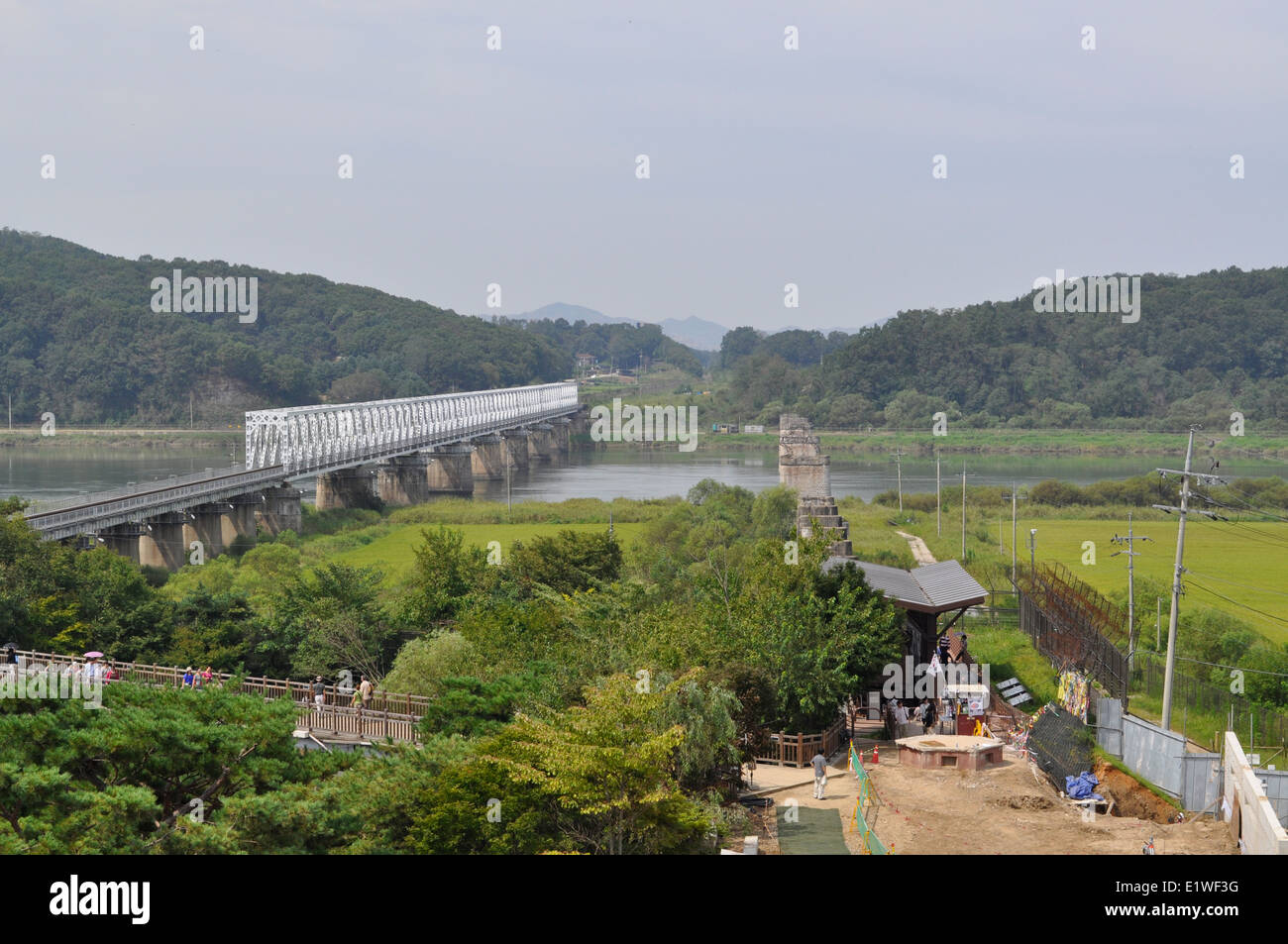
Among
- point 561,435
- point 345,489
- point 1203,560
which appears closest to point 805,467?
point 1203,560

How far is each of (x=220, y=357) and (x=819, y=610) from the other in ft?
463

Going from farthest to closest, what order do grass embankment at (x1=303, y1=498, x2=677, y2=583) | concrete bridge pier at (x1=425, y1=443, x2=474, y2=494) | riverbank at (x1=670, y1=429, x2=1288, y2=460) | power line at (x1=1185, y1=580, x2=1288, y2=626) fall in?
riverbank at (x1=670, y1=429, x2=1288, y2=460)
concrete bridge pier at (x1=425, y1=443, x2=474, y2=494)
grass embankment at (x1=303, y1=498, x2=677, y2=583)
power line at (x1=1185, y1=580, x2=1288, y2=626)

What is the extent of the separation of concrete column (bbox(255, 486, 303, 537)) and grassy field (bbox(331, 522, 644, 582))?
4436mm

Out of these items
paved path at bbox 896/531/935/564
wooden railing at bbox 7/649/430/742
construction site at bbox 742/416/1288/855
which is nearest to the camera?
construction site at bbox 742/416/1288/855

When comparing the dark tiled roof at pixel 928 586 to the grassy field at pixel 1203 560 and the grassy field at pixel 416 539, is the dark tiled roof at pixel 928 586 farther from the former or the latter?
the grassy field at pixel 416 539

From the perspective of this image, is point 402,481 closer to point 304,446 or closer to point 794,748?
point 304,446

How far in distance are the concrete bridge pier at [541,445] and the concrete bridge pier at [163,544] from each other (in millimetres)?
91229

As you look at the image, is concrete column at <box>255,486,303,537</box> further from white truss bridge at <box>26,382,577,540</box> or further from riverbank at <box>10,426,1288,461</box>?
riverbank at <box>10,426,1288,461</box>

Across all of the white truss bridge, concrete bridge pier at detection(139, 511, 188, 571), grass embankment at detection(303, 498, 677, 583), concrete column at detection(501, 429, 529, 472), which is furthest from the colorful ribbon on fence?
concrete column at detection(501, 429, 529, 472)

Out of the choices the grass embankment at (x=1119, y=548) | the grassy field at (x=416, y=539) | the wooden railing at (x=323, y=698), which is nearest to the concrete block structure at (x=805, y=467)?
the grass embankment at (x=1119, y=548)

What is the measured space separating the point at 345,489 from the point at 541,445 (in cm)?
6819

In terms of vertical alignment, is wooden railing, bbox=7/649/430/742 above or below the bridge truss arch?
below

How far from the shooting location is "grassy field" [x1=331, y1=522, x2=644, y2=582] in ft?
187
